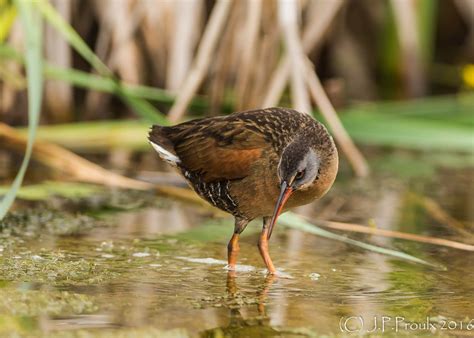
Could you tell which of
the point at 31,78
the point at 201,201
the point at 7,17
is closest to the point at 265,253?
the point at 201,201

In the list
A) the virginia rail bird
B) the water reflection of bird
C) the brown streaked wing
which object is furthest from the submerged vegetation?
the brown streaked wing

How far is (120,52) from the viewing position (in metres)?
8.20

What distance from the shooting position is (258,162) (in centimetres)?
471

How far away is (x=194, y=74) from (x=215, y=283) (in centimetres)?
305

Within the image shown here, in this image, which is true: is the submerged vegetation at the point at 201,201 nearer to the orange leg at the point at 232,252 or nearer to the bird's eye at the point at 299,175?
the orange leg at the point at 232,252

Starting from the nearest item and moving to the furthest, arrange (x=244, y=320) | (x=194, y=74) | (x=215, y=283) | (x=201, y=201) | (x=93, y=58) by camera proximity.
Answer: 1. (x=244, y=320)
2. (x=215, y=283)
3. (x=201, y=201)
4. (x=93, y=58)
5. (x=194, y=74)

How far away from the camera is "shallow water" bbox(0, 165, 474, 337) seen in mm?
3641

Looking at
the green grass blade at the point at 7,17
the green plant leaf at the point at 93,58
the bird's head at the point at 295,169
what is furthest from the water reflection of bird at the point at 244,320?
the green grass blade at the point at 7,17

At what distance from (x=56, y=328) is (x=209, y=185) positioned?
1603 millimetres

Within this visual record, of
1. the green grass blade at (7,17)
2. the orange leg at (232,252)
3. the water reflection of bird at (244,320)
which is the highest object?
the green grass blade at (7,17)

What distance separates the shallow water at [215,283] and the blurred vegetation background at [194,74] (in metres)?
0.94

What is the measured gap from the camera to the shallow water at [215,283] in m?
3.64

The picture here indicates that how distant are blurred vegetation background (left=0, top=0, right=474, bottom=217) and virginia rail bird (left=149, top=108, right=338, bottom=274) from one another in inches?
35.3

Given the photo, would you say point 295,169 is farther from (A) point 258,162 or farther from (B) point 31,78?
(B) point 31,78
